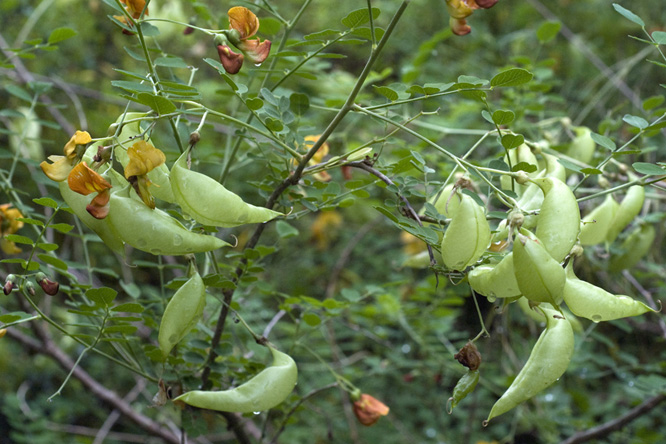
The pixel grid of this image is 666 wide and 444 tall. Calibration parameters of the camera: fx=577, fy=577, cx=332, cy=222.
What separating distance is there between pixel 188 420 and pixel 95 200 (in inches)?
13.5

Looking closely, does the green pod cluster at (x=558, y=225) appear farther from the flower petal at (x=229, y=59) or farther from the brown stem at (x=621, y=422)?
the brown stem at (x=621, y=422)

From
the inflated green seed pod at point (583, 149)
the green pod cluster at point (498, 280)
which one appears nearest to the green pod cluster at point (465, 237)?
the green pod cluster at point (498, 280)

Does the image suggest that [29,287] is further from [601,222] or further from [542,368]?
[601,222]

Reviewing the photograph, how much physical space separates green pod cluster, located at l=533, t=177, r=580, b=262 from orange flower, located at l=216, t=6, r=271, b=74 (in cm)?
32

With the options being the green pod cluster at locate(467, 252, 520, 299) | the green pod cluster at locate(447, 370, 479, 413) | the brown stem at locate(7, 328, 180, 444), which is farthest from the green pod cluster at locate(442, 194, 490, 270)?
the brown stem at locate(7, 328, 180, 444)

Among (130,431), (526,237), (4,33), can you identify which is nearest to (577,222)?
(526,237)

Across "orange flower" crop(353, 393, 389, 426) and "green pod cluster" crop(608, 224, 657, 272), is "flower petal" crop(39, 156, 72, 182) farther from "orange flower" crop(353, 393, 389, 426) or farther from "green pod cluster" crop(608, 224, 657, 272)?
"green pod cluster" crop(608, 224, 657, 272)

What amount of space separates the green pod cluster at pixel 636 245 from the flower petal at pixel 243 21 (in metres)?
0.71

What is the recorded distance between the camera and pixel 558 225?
0.50 meters

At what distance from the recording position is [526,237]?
0.47 meters

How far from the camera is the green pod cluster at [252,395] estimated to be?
23.5 inches

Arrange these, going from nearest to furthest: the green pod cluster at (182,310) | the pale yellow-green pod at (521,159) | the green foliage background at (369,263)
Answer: the green pod cluster at (182,310), the pale yellow-green pod at (521,159), the green foliage background at (369,263)

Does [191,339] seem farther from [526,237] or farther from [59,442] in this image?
[59,442]

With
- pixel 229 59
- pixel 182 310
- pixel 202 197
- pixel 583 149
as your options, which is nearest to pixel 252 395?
pixel 182 310
